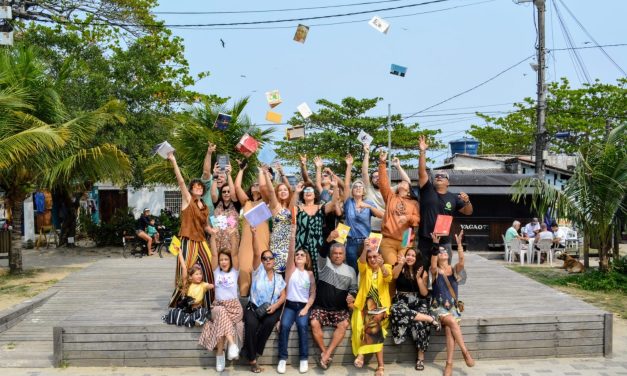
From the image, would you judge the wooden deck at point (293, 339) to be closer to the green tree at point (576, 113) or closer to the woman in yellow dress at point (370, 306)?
the woman in yellow dress at point (370, 306)

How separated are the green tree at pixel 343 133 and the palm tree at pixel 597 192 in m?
16.7

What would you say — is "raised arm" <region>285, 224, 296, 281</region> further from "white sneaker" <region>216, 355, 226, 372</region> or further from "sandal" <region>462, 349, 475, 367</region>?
"sandal" <region>462, 349, 475, 367</region>

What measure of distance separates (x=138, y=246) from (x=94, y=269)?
5.64 m

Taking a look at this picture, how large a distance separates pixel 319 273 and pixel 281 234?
696 millimetres

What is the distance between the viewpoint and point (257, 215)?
705 centimetres

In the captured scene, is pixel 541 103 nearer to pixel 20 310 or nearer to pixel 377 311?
pixel 377 311

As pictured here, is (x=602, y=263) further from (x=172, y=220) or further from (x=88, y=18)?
(x=88, y=18)

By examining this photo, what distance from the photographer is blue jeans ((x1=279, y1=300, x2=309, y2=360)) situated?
22.9ft

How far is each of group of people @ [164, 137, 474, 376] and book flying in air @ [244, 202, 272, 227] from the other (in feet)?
1.08

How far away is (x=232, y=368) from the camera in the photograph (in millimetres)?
7082

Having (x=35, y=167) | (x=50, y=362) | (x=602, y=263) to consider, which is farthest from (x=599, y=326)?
(x=35, y=167)

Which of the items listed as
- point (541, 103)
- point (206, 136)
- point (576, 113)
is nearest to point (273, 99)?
point (206, 136)

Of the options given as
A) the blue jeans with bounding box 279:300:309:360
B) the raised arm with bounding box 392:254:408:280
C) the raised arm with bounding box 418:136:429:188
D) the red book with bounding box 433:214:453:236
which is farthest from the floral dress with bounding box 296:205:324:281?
the red book with bounding box 433:214:453:236

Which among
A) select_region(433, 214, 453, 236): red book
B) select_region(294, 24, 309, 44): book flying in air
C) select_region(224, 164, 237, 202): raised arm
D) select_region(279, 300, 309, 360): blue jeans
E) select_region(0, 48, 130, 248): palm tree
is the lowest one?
select_region(279, 300, 309, 360): blue jeans
